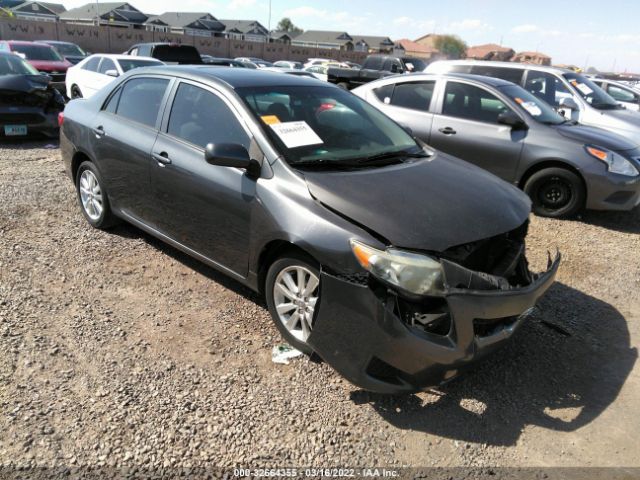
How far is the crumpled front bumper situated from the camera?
247 centimetres

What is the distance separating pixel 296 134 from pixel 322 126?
0.34 metres

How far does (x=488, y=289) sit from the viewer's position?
262 cm

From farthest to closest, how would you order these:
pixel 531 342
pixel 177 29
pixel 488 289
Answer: pixel 177 29 < pixel 531 342 < pixel 488 289

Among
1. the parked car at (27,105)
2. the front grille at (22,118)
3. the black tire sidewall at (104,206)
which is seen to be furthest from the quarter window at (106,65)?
the black tire sidewall at (104,206)

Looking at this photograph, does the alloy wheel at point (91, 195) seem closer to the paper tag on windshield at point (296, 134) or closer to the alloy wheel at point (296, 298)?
the paper tag on windshield at point (296, 134)

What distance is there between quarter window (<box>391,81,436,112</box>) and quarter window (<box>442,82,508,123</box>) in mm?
273

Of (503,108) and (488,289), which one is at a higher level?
(503,108)

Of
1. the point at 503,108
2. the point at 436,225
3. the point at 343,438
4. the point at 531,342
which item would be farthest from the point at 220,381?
the point at 503,108

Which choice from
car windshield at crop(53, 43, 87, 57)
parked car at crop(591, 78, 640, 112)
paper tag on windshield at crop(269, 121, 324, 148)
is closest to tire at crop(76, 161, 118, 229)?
paper tag on windshield at crop(269, 121, 324, 148)

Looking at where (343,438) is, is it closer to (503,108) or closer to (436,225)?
(436,225)

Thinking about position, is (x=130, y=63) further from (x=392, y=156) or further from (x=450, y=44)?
(x=450, y=44)

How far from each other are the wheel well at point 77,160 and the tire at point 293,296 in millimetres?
2782

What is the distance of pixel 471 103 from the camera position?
670cm

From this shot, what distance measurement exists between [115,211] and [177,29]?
7396 cm
